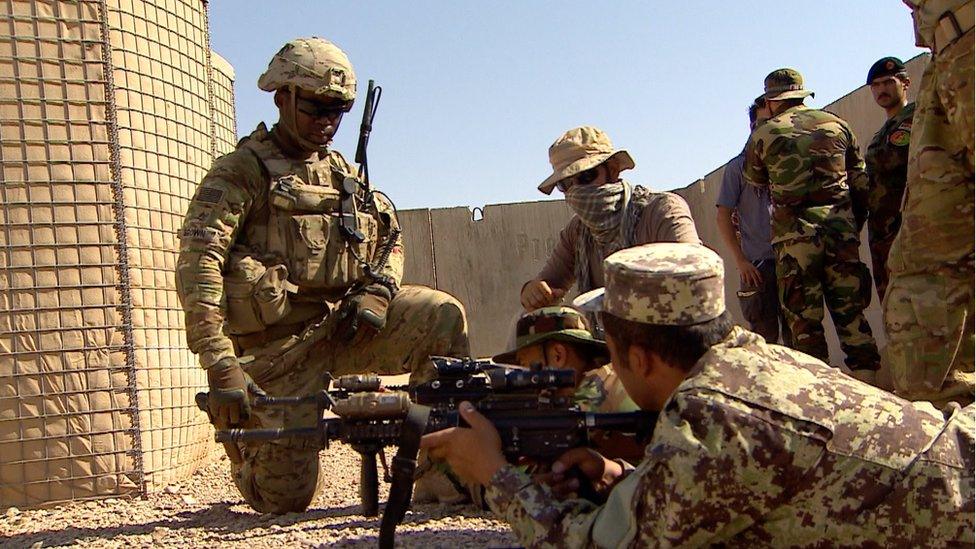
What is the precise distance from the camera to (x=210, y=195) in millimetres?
4469

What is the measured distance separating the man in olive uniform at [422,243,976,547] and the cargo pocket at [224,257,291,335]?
2.64 metres

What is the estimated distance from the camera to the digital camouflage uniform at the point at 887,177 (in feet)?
14.4

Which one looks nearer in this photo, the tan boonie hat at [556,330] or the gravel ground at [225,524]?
the tan boonie hat at [556,330]

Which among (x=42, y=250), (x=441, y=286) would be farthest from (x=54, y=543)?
(x=441, y=286)

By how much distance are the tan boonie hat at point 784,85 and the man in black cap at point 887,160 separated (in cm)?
36

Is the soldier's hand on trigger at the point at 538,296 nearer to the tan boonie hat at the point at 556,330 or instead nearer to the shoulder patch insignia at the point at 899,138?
the tan boonie hat at the point at 556,330

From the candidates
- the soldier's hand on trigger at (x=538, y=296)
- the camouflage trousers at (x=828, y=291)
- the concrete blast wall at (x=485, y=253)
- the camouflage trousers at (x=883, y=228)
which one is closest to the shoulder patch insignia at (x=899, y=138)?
the camouflage trousers at (x=883, y=228)

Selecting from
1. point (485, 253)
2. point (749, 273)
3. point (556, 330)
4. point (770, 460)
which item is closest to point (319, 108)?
point (556, 330)

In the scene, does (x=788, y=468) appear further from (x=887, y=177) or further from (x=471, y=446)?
(x=887, y=177)

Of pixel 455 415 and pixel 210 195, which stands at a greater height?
pixel 210 195

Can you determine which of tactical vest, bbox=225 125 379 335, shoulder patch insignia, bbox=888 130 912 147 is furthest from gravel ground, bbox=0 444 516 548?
shoulder patch insignia, bbox=888 130 912 147

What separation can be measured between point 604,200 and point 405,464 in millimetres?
2130

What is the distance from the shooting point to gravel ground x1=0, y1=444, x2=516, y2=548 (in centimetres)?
397

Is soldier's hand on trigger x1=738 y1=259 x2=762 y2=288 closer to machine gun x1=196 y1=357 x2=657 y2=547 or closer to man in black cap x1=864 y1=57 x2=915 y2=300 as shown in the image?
man in black cap x1=864 y1=57 x2=915 y2=300
